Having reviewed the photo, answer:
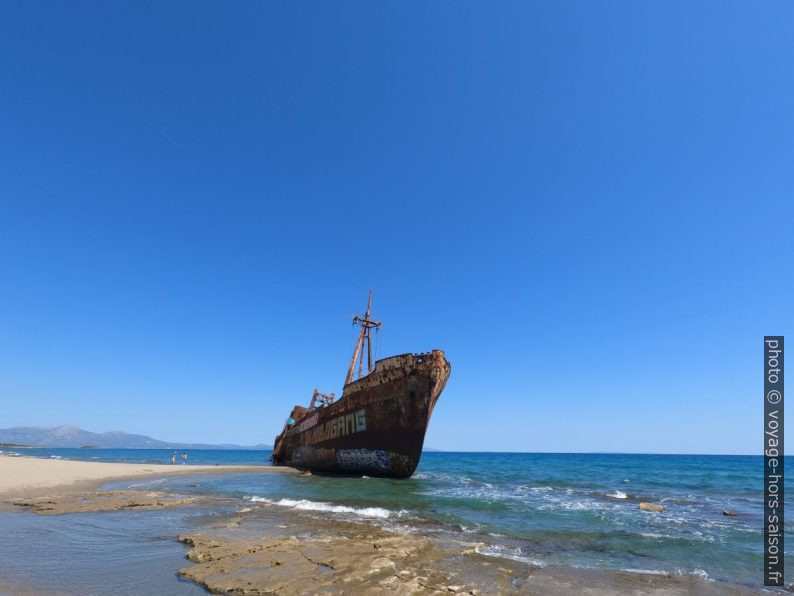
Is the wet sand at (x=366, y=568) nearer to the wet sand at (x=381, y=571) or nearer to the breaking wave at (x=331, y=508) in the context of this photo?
the wet sand at (x=381, y=571)

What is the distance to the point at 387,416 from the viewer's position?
20.9m

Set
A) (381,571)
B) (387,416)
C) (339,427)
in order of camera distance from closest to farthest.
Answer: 1. (381,571)
2. (387,416)
3. (339,427)

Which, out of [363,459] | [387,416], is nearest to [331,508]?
[387,416]

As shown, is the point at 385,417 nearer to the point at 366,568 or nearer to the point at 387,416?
the point at 387,416

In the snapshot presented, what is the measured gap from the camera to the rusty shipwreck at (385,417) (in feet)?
66.2

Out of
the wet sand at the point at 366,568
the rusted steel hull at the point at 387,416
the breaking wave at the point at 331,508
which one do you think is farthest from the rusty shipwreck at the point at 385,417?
the wet sand at the point at 366,568

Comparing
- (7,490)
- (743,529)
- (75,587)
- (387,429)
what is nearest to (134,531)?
(75,587)

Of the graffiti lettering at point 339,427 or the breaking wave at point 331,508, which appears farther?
the graffiti lettering at point 339,427

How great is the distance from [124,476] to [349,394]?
13.3m

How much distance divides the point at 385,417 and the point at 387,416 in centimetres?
15

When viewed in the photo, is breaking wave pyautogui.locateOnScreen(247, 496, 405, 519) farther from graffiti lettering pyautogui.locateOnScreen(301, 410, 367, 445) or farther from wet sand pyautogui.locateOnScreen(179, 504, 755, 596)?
graffiti lettering pyautogui.locateOnScreen(301, 410, 367, 445)

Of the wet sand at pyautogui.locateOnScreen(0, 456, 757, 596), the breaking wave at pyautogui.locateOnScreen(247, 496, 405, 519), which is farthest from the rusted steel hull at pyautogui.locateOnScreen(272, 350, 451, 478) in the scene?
the wet sand at pyautogui.locateOnScreen(0, 456, 757, 596)

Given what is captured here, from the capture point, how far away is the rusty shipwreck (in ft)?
66.2

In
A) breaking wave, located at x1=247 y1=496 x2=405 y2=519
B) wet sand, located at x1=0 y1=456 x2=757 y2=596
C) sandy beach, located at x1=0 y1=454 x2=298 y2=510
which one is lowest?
sandy beach, located at x1=0 y1=454 x2=298 y2=510
